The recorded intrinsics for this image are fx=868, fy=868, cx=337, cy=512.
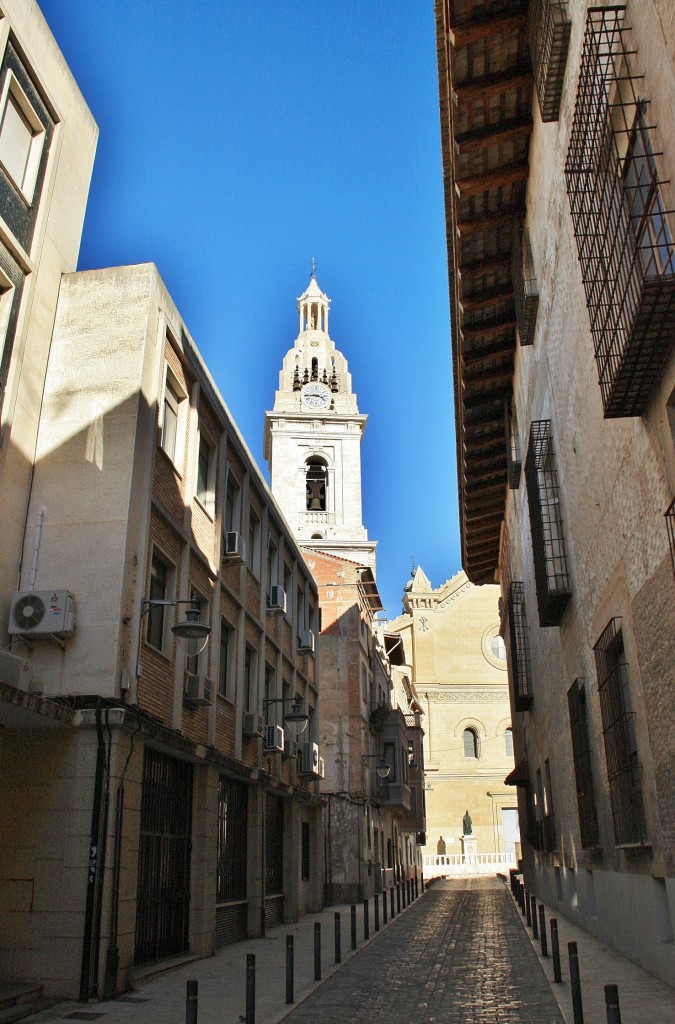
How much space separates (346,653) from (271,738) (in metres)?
13.0

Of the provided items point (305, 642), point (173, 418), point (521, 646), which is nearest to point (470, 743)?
point (521, 646)

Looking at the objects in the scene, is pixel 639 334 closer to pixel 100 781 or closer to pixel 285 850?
pixel 100 781

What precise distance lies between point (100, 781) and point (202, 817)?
3954 millimetres

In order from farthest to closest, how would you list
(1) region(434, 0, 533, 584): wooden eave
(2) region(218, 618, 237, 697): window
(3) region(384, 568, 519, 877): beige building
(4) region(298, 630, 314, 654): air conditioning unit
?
(3) region(384, 568, 519, 877): beige building < (4) region(298, 630, 314, 654): air conditioning unit < (2) region(218, 618, 237, 697): window < (1) region(434, 0, 533, 584): wooden eave

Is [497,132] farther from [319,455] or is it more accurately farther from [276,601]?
[319,455]

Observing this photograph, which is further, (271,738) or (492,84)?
(271,738)

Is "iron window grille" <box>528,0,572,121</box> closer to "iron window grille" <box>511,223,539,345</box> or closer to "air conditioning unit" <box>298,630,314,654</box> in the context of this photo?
"iron window grille" <box>511,223,539,345</box>

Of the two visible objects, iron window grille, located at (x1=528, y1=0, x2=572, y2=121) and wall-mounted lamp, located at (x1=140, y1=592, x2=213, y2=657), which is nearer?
iron window grille, located at (x1=528, y1=0, x2=572, y2=121)

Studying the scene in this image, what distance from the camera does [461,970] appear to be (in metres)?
12.3

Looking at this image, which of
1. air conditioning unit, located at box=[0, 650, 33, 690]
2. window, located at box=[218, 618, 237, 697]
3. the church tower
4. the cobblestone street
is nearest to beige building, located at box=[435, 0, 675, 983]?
the cobblestone street

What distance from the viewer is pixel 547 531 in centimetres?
1532

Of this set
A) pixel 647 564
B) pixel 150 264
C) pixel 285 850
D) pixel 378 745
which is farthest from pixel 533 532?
pixel 378 745

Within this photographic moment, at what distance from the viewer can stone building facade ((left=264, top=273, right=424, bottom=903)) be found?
1144 inches

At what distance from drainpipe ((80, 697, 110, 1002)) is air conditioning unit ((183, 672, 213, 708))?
3.14m
